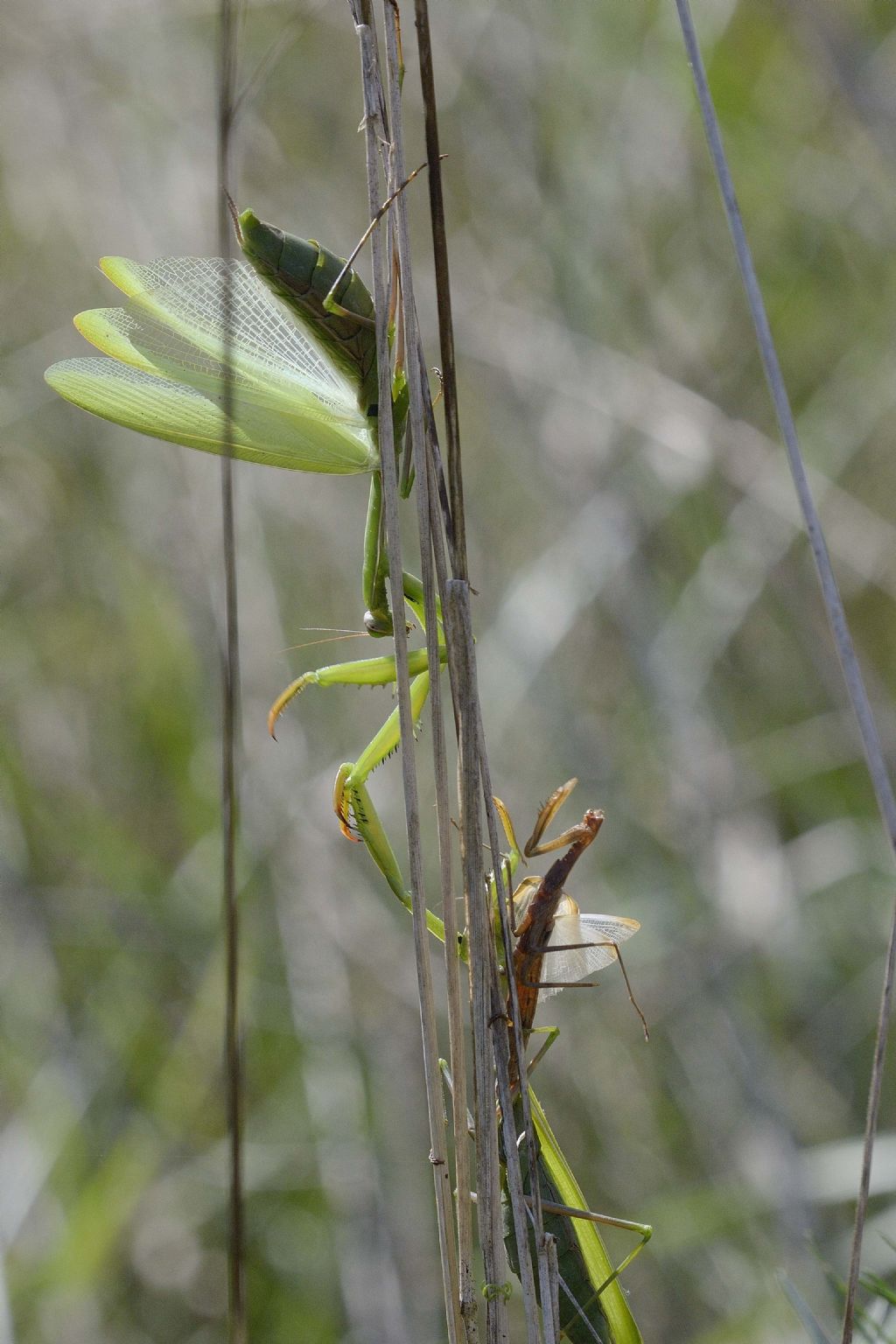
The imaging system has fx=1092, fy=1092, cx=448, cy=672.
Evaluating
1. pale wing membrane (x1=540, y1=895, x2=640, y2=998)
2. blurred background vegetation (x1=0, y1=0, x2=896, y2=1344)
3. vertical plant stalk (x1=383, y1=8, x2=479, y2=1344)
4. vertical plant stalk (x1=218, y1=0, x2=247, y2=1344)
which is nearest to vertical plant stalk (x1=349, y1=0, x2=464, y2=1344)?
vertical plant stalk (x1=383, y1=8, x2=479, y2=1344)

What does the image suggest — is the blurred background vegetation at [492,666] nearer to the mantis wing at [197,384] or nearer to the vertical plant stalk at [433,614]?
the vertical plant stalk at [433,614]

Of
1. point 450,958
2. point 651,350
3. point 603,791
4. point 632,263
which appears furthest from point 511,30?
point 450,958

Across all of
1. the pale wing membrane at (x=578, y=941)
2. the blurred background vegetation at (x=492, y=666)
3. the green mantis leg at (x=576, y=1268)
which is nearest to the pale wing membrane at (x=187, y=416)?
the pale wing membrane at (x=578, y=941)

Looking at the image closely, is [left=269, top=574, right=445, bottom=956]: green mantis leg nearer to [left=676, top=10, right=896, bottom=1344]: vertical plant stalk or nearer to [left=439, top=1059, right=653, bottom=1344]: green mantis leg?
[left=439, top=1059, right=653, bottom=1344]: green mantis leg

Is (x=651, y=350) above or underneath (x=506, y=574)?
above

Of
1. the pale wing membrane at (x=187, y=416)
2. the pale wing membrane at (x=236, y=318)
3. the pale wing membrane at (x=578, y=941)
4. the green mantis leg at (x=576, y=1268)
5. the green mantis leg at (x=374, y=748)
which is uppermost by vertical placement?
the pale wing membrane at (x=236, y=318)

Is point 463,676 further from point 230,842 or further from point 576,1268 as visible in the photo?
point 576,1268

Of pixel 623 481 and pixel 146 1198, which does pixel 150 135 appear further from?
pixel 146 1198
